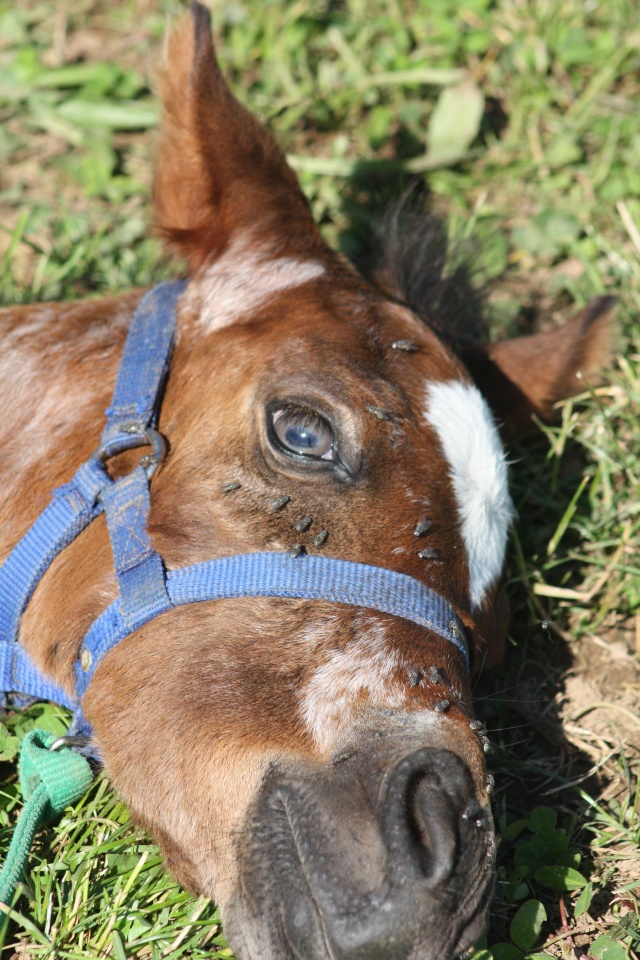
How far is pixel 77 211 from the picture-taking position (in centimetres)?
503


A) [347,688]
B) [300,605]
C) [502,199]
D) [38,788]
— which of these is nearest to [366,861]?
[347,688]

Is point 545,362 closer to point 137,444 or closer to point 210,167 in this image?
point 210,167

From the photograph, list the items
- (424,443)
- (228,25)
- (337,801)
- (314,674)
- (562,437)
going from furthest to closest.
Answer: (228,25), (562,437), (424,443), (314,674), (337,801)

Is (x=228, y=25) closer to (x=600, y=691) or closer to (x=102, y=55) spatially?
(x=102, y=55)

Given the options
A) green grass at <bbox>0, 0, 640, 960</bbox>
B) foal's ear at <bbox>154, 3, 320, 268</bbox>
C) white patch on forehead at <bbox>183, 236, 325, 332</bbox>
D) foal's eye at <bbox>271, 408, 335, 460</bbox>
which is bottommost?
green grass at <bbox>0, 0, 640, 960</bbox>

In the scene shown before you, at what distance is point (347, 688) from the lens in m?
2.24

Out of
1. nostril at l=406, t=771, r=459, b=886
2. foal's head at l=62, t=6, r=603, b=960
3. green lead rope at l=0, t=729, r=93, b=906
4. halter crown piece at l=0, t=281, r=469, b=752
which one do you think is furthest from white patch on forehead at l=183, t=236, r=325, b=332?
nostril at l=406, t=771, r=459, b=886

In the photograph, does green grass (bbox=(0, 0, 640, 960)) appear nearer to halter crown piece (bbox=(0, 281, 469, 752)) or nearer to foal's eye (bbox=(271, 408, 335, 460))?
halter crown piece (bbox=(0, 281, 469, 752))

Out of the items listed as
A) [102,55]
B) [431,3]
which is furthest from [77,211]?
[431,3]

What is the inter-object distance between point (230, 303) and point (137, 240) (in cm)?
219

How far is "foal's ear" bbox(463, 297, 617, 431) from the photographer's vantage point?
3.51m

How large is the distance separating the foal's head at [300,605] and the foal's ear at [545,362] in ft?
2.02

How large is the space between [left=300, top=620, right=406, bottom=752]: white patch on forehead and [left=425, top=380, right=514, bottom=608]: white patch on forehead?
440 millimetres

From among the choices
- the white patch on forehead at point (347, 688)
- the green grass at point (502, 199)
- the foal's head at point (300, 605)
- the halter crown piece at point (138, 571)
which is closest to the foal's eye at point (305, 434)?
the foal's head at point (300, 605)
